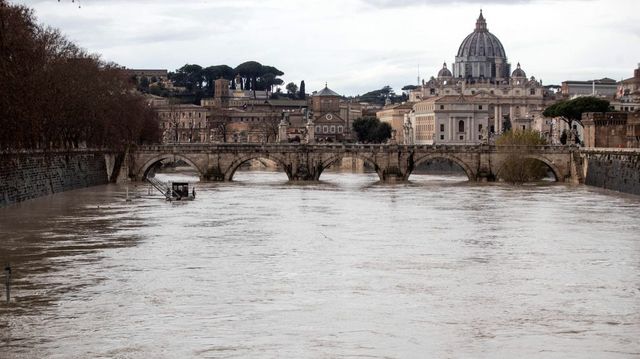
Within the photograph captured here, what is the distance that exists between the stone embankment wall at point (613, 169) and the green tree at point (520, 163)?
Answer: 4200 mm

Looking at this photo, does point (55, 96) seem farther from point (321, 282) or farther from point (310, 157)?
point (321, 282)

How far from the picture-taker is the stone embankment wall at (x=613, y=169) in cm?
7538

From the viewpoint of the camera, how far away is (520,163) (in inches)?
3600

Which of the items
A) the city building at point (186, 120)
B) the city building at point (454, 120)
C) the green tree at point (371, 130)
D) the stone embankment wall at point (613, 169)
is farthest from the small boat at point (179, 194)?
the green tree at point (371, 130)

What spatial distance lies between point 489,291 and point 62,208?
107ft

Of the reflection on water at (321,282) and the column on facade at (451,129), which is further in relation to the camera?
the column on facade at (451,129)

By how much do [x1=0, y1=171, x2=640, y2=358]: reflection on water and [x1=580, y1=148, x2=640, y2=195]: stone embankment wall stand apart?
12.1m

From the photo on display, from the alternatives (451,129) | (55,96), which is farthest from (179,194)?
(451,129)

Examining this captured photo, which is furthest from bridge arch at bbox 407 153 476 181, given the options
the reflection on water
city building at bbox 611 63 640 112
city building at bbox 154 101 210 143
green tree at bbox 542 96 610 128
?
city building at bbox 154 101 210 143

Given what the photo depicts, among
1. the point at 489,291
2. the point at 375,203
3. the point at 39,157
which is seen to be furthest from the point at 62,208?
the point at 489,291

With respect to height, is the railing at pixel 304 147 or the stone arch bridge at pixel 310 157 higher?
the railing at pixel 304 147

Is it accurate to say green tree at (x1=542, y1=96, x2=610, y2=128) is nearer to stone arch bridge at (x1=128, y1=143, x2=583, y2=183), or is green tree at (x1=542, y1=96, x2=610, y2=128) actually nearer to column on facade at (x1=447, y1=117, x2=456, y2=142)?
stone arch bridge at (x1=128, y1=143, x2=583, y2=183)

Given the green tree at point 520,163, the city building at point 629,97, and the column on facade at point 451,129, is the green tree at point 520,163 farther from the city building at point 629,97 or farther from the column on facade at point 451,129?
the column on facade at point 451,129

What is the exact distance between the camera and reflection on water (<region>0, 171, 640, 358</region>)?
28.4 meters
